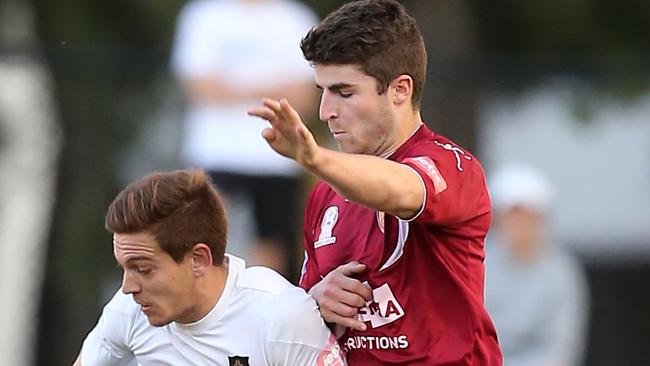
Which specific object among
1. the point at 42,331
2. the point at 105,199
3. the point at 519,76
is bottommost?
the point at 42,331

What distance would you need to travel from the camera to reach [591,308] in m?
11.3

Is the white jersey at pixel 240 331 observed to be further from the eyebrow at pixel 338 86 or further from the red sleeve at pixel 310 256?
the eyebrow at pixel 338 86

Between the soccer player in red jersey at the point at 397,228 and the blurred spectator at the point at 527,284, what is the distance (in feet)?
15.6

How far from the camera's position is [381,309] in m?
5.04

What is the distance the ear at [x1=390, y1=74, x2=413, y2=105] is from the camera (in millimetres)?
5008

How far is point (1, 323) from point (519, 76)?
453 cm

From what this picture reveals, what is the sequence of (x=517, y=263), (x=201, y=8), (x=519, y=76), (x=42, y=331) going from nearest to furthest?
(x=201, y=8), (x=517, y=263), (x=519, y=76), (x=42, y=331)

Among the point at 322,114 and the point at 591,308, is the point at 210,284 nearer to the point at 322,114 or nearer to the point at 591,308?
the point at 322,114

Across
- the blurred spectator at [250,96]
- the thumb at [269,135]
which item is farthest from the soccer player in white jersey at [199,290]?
the blurred spectator at [250,96]

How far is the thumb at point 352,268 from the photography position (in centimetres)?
507

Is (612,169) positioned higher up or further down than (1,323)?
higher up

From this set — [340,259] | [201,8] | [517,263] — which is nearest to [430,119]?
[517,263]

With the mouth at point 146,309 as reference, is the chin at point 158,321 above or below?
below

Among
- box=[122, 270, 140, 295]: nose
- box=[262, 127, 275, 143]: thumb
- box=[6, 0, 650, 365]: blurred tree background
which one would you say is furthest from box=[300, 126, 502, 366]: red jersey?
box=[6, 0, 650, 365]: blurred tree background
